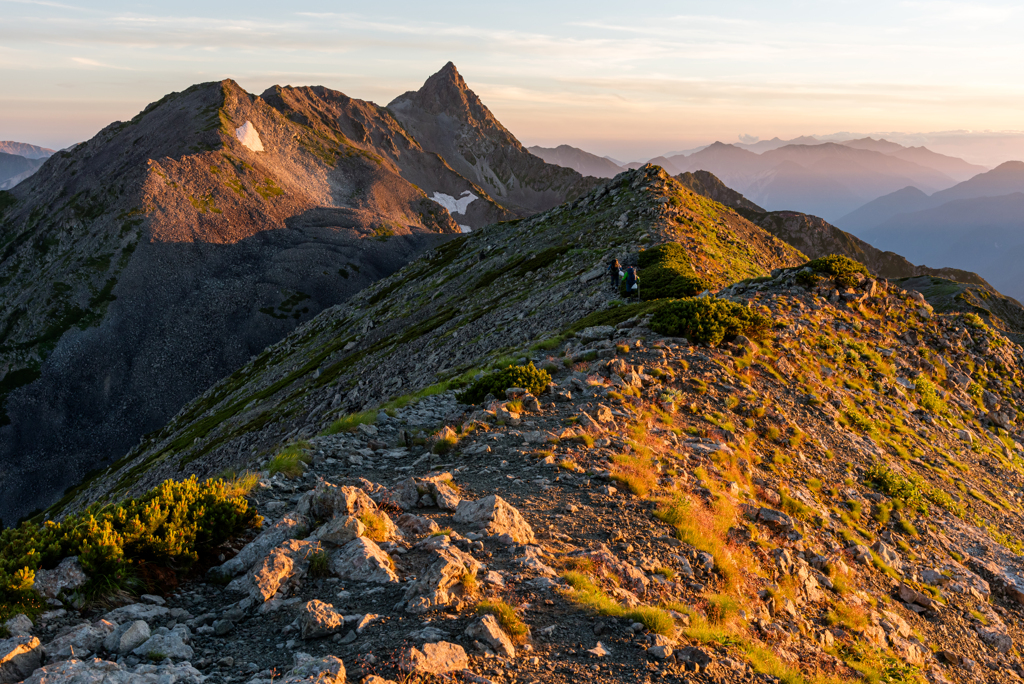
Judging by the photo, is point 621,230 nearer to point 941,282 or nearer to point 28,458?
point 28,458

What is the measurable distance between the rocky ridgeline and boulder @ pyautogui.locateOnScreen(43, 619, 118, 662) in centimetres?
3

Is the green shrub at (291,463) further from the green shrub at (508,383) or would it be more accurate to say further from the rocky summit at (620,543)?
the green shrub at (508,383)

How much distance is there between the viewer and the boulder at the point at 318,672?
6.37 m

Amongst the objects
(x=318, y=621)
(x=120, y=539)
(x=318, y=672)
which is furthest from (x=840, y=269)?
(x=120, y=539)

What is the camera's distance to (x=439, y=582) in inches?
329

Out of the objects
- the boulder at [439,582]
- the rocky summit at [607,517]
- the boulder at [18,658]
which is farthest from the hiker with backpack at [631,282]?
the boulder at [18,658]

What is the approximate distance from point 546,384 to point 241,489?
9399 mm

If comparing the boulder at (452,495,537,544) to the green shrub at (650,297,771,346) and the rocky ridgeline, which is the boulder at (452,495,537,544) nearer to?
the rocky ridgeline

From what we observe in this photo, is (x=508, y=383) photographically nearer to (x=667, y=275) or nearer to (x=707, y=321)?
(x=707, y=321)

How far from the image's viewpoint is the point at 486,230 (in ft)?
313

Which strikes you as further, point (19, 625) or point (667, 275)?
point (667, 275)

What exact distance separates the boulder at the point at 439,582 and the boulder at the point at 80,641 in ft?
12.7

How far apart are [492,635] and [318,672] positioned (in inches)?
86.4

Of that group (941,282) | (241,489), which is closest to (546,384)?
(241,489)
